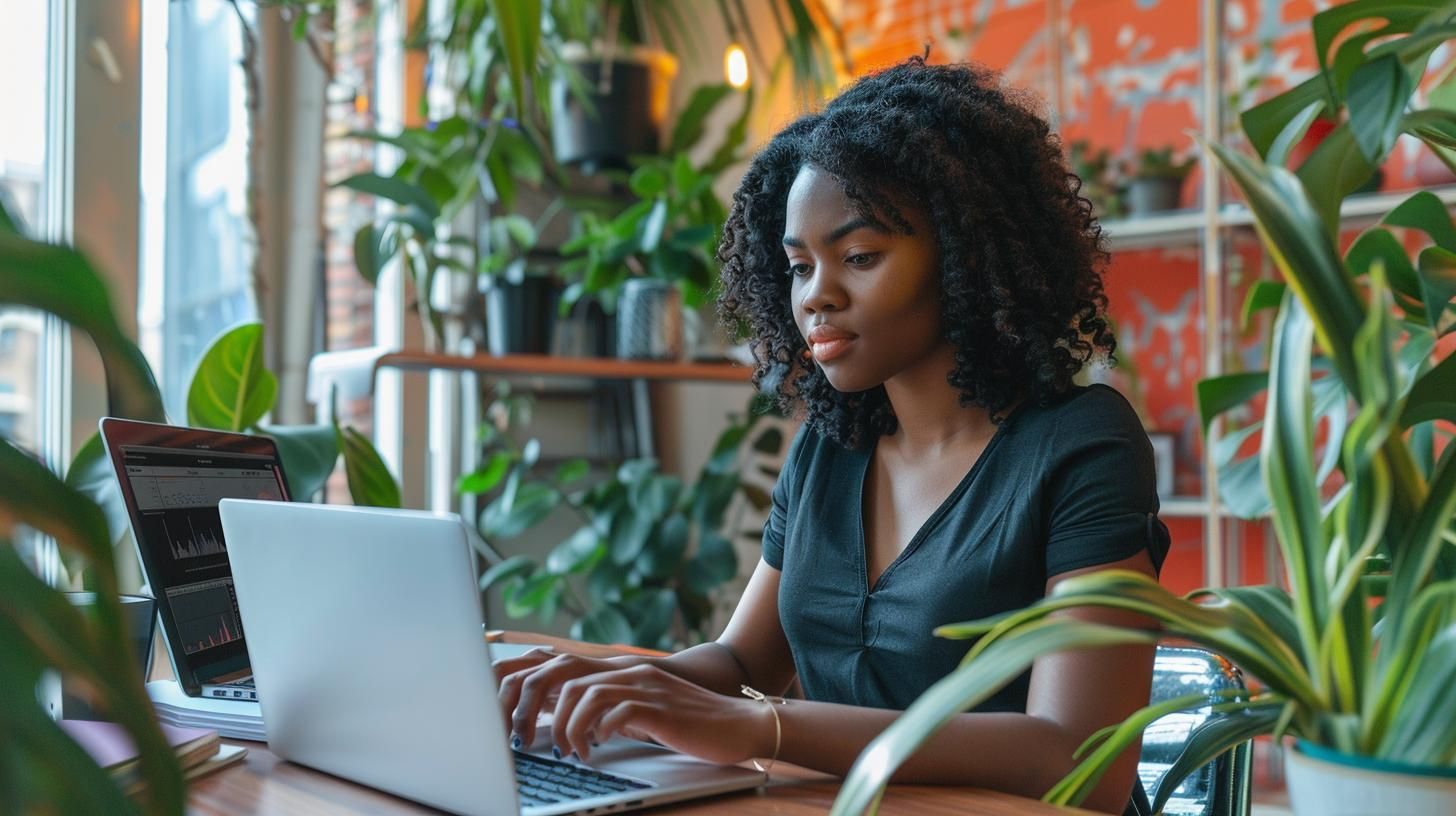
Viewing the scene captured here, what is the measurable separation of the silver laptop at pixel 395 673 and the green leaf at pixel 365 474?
1.06 metres

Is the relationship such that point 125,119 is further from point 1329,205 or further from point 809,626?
point 1329,205

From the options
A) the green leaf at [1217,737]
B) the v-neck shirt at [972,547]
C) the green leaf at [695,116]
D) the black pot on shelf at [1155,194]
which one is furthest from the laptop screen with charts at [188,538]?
the black pot on shelf at [1155,194]

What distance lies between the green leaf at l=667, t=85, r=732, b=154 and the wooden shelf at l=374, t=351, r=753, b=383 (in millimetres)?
653

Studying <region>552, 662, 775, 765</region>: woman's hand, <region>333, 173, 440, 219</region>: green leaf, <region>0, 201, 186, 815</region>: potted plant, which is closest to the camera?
<region>0, 201, 186, 815</region>: potted plant

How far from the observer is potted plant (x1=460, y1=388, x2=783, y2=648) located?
3.00m

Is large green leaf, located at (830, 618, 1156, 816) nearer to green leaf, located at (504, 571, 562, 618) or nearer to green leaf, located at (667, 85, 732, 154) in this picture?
green leaf, located at (504, 571, 562, 618)

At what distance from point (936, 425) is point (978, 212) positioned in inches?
9.5

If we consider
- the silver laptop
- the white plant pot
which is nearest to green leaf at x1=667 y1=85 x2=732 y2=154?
the silver laptop

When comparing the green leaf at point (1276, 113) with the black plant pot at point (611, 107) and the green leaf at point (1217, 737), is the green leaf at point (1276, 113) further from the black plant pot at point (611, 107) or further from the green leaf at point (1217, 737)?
the black plant pot at point (611, 107)

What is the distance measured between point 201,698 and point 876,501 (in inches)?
28.8

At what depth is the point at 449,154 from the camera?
284 cm

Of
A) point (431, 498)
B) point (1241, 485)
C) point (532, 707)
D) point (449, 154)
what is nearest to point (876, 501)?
point (1241, 485)

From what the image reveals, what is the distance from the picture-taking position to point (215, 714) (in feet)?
3.81

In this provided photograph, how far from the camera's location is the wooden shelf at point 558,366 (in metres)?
2.46
